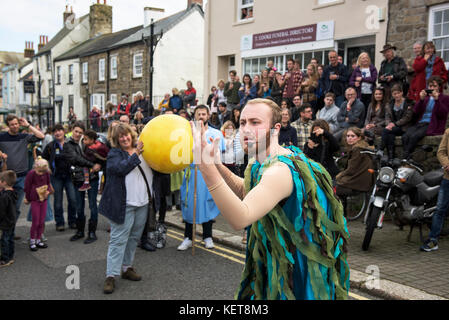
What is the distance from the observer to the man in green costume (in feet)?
7.06

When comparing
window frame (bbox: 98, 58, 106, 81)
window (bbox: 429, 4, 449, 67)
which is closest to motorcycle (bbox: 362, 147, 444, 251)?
window (bbox: 429, 4, 449, 67)

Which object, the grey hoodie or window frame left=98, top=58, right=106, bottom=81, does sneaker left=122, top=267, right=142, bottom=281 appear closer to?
the grey hoodie

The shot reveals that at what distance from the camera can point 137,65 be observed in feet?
90.8

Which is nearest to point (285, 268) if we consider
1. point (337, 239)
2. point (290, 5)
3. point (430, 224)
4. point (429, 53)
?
point (337, 239)

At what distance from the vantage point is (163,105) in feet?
54.6

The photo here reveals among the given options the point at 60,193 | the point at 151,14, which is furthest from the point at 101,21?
the point at 60,193

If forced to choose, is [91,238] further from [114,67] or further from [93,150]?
[114,67]

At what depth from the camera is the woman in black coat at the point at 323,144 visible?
25.6ft

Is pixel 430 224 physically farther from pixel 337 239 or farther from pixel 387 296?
pixel 337 239

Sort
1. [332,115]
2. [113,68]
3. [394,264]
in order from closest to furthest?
1. [394,264]
2. [332,115]
3. [113,68]

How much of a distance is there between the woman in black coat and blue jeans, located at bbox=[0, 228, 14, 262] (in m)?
5.36

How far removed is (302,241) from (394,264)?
389 centimetres

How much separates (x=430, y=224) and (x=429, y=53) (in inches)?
182

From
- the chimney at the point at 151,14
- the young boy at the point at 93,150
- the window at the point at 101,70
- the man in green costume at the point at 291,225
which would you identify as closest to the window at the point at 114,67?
the window at the point at 101,70
